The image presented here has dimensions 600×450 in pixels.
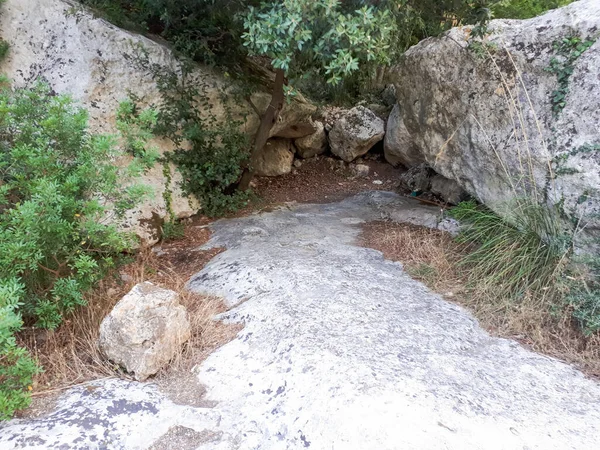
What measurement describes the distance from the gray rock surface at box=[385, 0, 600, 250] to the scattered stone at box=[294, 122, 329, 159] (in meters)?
3.26

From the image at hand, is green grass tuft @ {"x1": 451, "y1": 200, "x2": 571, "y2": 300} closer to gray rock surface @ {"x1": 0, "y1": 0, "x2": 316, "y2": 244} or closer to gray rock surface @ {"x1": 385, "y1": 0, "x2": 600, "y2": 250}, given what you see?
gray rock surface @ {"x1": 385, "y1": 0, "x2": 600, "y2": 250}

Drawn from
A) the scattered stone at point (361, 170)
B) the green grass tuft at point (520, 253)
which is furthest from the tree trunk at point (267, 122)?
the green grass tuft at point (520, 253)

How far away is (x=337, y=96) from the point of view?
31.6 ft

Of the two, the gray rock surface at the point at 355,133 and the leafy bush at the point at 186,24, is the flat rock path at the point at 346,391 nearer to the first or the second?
the leafy bush at the point at 186,24

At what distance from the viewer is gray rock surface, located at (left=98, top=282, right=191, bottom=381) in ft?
9.23

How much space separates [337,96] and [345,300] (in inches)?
278

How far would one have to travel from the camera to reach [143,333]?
9.36 feet

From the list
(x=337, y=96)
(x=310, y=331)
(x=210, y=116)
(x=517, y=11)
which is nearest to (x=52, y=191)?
(x=310, y=331)

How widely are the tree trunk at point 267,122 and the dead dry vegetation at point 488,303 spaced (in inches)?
95.2

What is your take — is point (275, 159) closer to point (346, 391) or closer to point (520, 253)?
point (520, 253)

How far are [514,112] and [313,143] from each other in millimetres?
5131

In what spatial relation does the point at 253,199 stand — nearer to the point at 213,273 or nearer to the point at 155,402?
the point at 213,273

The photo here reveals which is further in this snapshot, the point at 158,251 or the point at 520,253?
the point at 158,251

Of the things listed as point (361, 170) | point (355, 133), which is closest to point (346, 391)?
point (361, 170)
